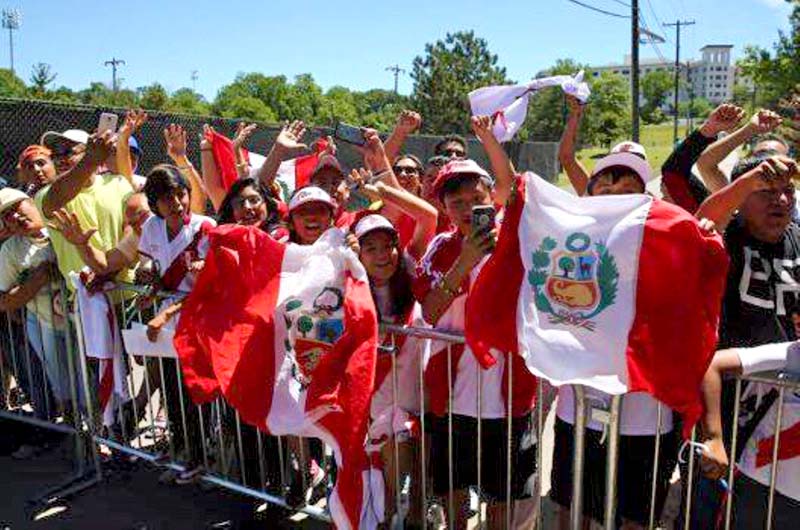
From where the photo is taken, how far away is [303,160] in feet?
20.7

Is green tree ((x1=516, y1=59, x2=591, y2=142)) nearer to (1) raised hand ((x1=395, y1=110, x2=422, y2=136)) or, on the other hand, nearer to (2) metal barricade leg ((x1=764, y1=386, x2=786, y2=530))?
(1) raised hand ((x1=395, y1=110, x2=422, y2=136))

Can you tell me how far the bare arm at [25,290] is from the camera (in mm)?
4305

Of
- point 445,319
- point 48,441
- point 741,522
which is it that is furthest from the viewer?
point 48,441

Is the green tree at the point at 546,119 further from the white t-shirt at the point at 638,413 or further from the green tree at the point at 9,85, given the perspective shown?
the white t-shirt at the point at 638,413

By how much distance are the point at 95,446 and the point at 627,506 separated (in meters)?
3.38

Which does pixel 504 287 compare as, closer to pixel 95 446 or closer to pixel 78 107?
pixel 95 446

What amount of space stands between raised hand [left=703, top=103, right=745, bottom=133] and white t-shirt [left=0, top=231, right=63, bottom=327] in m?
4.12

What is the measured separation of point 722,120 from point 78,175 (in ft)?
12.2

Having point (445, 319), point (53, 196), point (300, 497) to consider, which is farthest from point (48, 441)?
point (445, 319)

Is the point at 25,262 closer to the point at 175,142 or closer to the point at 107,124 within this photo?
the point at 107,124

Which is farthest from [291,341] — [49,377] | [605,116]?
[605,116]

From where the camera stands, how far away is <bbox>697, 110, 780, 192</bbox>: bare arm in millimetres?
3607

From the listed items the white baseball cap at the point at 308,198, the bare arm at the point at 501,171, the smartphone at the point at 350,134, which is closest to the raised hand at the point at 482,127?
the bare arm at the point at 501,171

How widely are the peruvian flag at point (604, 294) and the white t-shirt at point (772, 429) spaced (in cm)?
29
